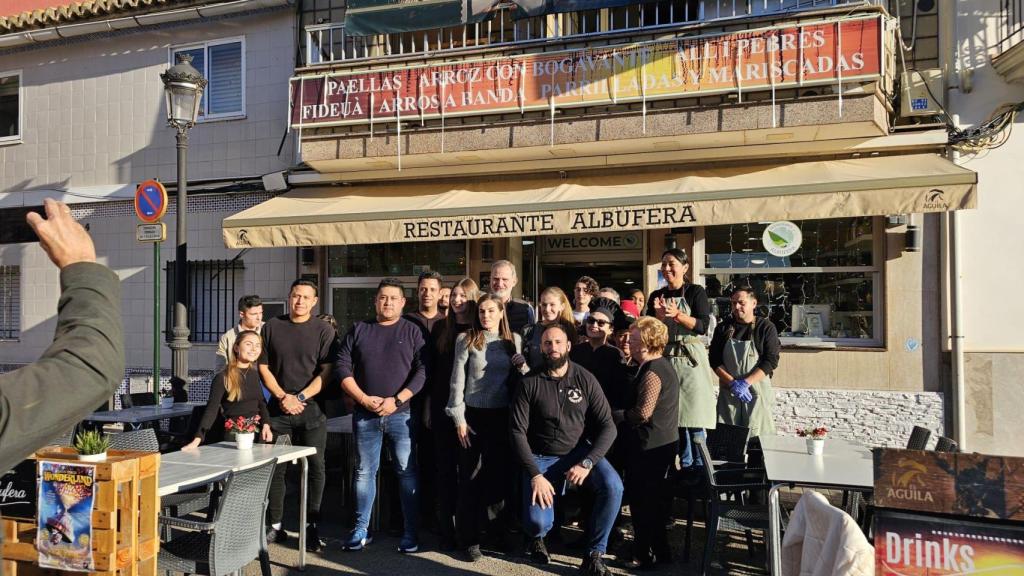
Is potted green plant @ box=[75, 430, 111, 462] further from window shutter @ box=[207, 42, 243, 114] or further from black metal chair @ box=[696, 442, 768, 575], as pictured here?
window shutter @ box=[207, 42, 243, 114]

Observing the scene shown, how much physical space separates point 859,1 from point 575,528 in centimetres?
611

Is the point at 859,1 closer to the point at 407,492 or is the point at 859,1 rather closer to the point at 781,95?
the point at 781,95

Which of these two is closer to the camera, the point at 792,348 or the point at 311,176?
the point at 792,348

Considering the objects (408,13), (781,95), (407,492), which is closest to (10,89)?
(408,13)

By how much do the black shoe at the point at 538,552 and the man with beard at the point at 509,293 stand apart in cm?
167

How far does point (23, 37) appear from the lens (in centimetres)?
1213

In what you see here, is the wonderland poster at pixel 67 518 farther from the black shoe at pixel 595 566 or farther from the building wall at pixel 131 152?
the building wall at pixel 131 152

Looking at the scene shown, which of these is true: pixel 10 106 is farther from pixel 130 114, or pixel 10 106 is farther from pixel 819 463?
pixel 819 463

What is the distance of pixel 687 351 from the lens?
642 centimetres

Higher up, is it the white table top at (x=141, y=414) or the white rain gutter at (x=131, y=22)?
the white rain gutter at (x=131, y=22)

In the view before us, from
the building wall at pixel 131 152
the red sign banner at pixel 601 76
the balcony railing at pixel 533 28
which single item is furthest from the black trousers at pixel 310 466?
the building wall at pixel 131 152

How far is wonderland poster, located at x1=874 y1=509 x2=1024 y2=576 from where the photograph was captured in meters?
2.92

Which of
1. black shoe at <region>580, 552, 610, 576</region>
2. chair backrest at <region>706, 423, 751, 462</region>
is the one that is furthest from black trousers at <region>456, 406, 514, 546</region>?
chair backrest at <region>706, 423, 751, 462</region>

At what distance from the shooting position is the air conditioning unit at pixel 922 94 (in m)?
8.36
